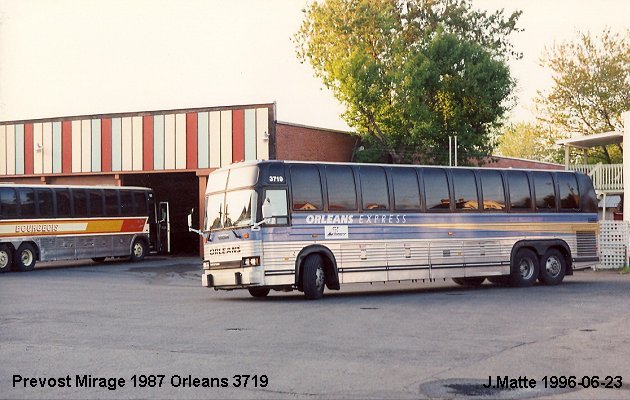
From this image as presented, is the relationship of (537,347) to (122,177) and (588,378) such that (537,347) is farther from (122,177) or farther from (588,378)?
(122,177)

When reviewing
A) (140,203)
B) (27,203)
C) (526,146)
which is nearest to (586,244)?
(27,203)

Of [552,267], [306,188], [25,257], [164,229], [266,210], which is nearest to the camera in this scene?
[266,210]

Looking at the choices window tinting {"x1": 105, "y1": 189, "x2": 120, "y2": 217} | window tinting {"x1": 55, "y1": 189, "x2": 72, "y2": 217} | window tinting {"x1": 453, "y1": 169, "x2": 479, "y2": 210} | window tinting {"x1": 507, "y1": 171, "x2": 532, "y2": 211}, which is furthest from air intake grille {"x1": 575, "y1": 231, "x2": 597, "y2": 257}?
window tinting {"x1": 105, "y1": 189, "x2": 120, "y2": 217}

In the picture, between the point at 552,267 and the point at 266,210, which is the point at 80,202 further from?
the point at 266,210

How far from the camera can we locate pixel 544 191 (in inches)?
1077

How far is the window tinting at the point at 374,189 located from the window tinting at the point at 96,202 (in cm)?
1911

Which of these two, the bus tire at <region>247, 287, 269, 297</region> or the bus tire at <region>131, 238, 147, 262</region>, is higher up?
the bus tire at <region>131, 238, 147, 262</region>

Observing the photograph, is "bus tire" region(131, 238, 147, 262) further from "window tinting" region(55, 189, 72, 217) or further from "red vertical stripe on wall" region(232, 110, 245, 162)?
"red vertical stripe on wall" region(232, 110, 245, 162)

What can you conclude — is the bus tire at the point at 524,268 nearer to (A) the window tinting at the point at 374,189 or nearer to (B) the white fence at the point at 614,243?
(A) the window tinting at the point at 374,189

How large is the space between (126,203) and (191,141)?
14.4ft

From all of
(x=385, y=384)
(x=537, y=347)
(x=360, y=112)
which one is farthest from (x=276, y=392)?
(x=360, y=112)

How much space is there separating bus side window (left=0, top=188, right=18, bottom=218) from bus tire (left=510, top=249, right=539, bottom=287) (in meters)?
18.3

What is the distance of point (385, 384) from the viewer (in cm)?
1005

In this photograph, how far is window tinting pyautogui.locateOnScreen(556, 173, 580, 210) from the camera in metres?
27.8
